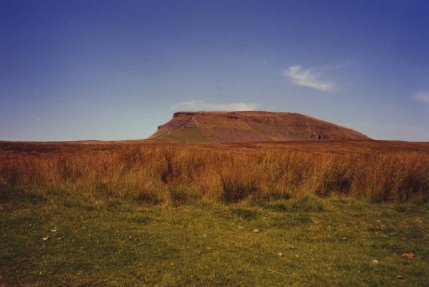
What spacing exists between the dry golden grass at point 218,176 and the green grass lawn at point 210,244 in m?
1.00

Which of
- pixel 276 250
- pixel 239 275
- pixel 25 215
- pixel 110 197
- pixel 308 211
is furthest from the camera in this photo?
pixel 110 197

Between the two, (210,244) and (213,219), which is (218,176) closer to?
(213,219)

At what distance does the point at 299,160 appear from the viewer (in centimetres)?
1212

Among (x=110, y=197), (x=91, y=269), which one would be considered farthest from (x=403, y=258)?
(x=110, y=197)

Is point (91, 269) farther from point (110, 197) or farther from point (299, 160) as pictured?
point (299, 160)

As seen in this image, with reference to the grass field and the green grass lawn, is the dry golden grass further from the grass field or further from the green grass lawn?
the green grass lawn

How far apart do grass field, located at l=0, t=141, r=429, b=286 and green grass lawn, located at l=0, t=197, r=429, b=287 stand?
0.09 feet

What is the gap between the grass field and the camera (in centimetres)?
510

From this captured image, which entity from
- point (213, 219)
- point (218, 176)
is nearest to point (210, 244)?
→ point (213, 219)

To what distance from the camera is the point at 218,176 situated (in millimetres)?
10805

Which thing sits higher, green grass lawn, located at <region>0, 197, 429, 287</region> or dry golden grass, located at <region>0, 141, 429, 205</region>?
dry golden grass, located at <region>0, 141, 429, 205</region>

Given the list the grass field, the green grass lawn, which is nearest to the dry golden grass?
the grass field

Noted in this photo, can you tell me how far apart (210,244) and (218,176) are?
462 cm

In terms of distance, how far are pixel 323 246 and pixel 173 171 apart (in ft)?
22.9
